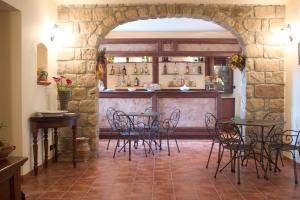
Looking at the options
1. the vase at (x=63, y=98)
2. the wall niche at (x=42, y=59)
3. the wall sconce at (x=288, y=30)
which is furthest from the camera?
the wall sconce at (x=288, y=30)

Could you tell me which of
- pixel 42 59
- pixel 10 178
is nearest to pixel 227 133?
pixel 42 59

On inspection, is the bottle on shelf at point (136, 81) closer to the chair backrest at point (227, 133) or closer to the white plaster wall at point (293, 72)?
the white plaster wall at point (293, 72)

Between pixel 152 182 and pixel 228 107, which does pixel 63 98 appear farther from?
pixel 228 107

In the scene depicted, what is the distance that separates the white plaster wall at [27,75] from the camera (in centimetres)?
458

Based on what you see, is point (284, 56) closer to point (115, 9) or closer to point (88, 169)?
point (115, 9)

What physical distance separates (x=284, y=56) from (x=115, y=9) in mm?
3107

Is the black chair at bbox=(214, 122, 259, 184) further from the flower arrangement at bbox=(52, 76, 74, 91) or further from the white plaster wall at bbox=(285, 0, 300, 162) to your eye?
the flower arrangement at bbox=(52, 76, 74, 91)

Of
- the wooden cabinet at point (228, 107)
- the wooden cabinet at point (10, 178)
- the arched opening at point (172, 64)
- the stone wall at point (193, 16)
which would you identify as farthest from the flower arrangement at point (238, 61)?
the wooden cabinet at point (228, 107)

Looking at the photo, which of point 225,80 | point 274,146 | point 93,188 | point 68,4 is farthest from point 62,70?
point 225,80

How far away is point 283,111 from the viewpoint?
612cm

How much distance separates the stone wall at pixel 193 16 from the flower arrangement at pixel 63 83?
133 millimetres

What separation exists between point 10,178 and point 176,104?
21.6 ft

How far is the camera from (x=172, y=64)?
10578 mm

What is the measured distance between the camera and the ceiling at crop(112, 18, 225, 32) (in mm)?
8227
